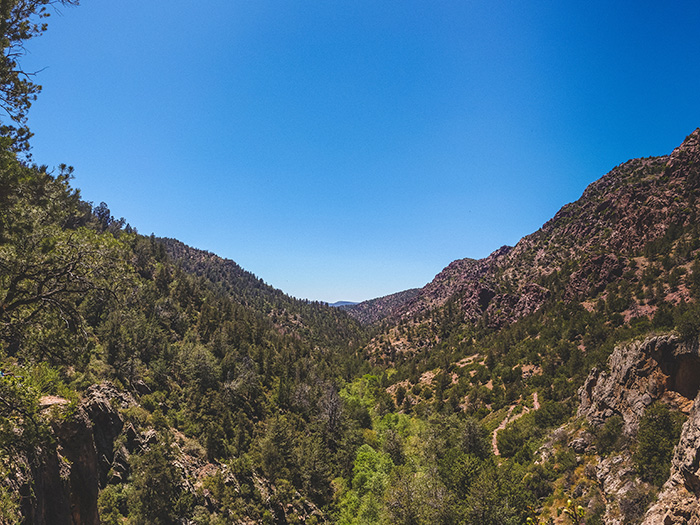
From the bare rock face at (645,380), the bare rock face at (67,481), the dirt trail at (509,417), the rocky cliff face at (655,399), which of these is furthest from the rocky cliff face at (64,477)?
the dirt trail at (509,417)

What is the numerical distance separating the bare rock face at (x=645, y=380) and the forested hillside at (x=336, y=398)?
0.47 feet

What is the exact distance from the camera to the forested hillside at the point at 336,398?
382 inches

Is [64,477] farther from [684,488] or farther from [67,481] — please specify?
[684,488]

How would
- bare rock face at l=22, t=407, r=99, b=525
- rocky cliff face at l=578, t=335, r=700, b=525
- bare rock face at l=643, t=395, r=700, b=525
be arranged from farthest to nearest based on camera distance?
1. rocky cliff face at l=578, t=335, r=700, b=525
2. bare rock face at l=643, t=395, r=700, b=525
3. bare rock face at l=22, t=407, r=99, b=525

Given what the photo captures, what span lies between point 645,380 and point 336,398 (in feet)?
168

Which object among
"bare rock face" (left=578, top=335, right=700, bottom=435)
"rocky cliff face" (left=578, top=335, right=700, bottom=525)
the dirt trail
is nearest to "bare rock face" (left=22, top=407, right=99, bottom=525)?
"rocky cliff face" (left=578, top=335, right=700, bottom=525)

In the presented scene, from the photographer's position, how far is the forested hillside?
970 centimetres

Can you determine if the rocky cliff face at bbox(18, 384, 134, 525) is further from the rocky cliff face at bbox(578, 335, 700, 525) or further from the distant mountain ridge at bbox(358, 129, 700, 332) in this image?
the distant mountain ridge at bbox(358, 129, 700, 332)

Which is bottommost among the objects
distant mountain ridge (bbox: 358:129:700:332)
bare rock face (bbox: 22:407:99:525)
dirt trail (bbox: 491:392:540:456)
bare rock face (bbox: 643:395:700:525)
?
dirt trail (bbox: 491:392:540:456)

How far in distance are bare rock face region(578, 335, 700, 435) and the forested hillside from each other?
14cm

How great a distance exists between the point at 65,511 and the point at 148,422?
104 feet

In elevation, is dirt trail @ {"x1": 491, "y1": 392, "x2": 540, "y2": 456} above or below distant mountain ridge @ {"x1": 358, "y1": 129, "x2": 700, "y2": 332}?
below

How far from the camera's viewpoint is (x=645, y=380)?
25.4 meters

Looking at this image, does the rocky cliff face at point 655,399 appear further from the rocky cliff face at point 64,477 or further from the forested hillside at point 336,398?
the rocky cliff face at point 64,477
